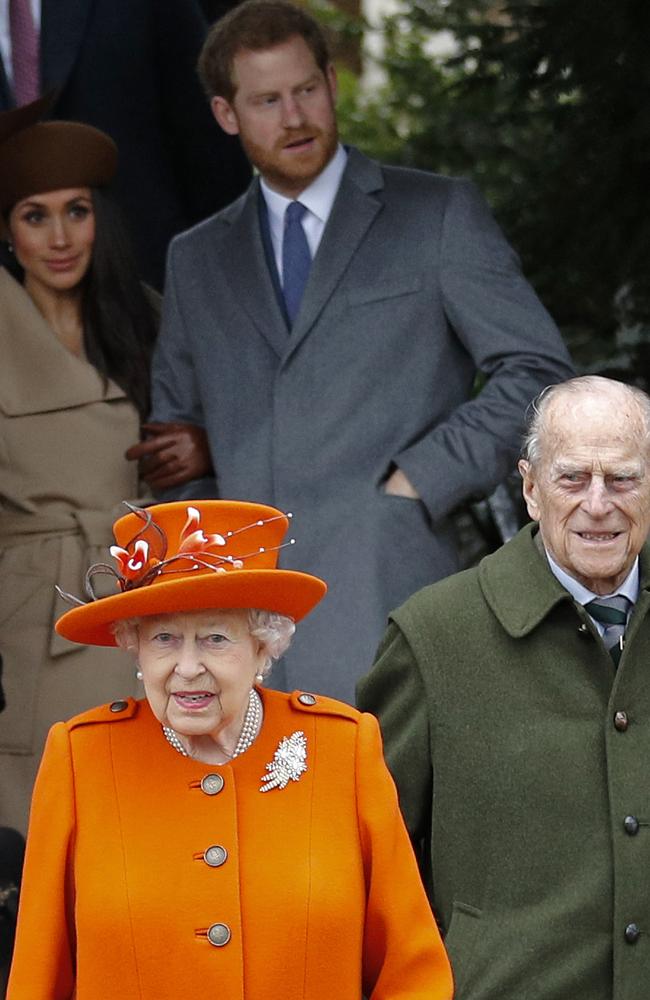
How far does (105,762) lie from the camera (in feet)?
10.9

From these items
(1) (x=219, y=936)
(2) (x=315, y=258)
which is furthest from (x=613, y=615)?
(2) (x=315, y=258)

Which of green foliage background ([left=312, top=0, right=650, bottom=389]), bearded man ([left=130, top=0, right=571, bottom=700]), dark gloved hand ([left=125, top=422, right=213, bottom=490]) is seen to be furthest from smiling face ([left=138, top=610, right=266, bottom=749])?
green foliage background ([left=312, top=0, right=650, bottom=389])

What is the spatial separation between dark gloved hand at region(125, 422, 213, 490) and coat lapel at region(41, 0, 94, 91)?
3.68ft

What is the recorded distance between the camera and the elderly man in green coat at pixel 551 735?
149 inches

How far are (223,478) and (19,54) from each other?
4.84 feet

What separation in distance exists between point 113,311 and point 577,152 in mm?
1281

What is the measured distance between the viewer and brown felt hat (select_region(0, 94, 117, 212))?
5.31 m

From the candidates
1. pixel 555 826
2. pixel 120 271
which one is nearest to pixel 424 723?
pixel 555 826

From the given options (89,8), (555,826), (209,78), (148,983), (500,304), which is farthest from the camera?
(89,8)

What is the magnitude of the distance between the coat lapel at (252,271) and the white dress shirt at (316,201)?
0.05 meters

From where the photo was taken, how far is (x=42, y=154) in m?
5.32

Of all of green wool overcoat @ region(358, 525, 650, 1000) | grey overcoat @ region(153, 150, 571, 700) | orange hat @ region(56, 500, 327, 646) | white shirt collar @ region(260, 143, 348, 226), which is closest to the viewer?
orange hat @ region(56, 500, 327, 646)

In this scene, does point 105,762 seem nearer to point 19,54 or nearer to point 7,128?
point 7,128

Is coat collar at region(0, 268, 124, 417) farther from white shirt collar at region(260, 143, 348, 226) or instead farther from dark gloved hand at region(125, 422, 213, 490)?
white shirt collar at region(260, 143, 348, 226)
